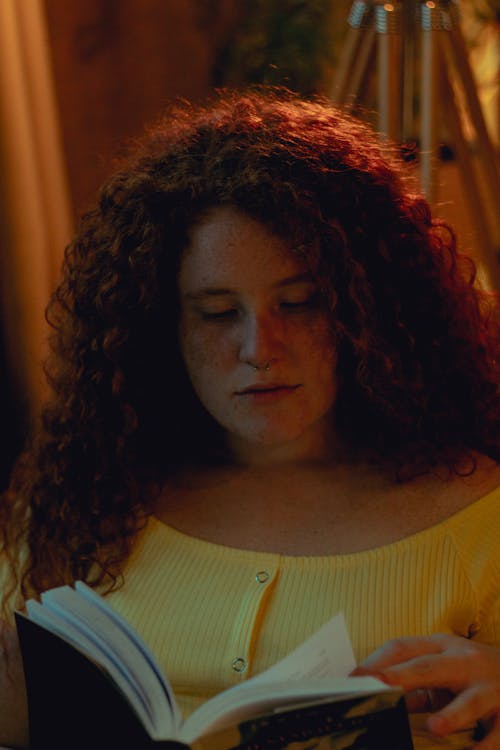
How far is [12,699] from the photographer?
1.19m

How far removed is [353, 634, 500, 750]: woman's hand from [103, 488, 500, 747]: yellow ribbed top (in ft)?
0.38

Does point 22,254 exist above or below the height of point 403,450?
above

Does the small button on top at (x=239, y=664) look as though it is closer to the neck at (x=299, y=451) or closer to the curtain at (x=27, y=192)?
the neck at (x=299, y=451)

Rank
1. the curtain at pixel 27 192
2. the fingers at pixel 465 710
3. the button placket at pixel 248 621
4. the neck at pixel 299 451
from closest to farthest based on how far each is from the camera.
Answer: the fingers at pixel 465 710 → the button placket at pixel 248 621 → the neck at pixel 299 451 → the curtain at pixel 27 192

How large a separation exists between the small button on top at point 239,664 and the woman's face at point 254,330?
0.26m

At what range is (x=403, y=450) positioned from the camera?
1.31 m

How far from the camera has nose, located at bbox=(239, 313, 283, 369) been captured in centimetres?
118

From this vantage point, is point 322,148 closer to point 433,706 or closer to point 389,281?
point 389,281

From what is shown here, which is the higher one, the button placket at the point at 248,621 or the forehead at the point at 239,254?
the forehead at the point at 239,254

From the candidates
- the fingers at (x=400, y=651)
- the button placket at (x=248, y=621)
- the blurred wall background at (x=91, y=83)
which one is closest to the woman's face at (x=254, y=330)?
the button placket at (x=248, y=621)

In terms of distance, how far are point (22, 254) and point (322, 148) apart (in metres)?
1.10

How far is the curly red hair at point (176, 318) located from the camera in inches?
48.5

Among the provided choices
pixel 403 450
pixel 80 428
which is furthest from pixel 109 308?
pixel 403 450

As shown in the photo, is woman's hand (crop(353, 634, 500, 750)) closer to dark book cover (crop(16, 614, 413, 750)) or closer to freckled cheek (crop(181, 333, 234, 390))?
dark book cover (crop(16, 614, 413, 750))
